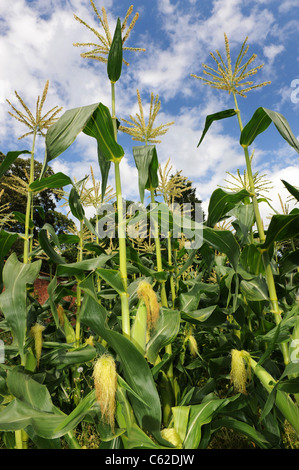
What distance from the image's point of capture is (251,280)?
6.18ft

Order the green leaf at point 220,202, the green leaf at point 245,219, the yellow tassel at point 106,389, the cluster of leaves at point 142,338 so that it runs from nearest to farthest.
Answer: the yellow tassel at point 106,389 < the cluster of leaves at point 142,338 < the green leaf at point 220,202 < the green leaf at point 245,219

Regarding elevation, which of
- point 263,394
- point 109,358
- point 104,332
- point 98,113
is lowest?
point 263,394

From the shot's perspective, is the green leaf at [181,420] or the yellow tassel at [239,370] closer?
the green leaf at [181,420]

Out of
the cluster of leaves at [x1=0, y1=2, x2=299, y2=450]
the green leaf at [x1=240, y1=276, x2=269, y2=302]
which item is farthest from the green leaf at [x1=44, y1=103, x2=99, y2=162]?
the green leaf at [x1=240, y1=276, x2=269, y2=302]

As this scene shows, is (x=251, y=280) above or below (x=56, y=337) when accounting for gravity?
above

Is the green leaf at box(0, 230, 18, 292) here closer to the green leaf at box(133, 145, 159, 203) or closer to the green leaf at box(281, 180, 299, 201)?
the green leaf at box(133, 145, 159, 203)

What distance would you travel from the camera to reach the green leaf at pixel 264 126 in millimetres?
1605

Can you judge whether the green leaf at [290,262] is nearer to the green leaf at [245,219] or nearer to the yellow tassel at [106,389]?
the green leaf at [245,219]

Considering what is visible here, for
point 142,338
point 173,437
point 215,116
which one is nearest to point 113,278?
point 142,338

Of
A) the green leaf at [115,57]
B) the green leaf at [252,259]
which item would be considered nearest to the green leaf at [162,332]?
the green leaf at [252,259]

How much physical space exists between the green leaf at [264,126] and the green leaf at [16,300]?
161 centimetres

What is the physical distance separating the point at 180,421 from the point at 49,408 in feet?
2.30

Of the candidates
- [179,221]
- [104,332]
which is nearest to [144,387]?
[104,332]

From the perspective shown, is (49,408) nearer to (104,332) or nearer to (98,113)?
(104,332)
